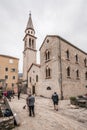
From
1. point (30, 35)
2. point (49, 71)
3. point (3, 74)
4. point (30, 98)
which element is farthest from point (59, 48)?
point (3, 74)

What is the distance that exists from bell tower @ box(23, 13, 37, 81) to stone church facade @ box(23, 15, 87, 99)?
24.8 ft

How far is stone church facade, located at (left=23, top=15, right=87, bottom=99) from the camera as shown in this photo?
2156cm

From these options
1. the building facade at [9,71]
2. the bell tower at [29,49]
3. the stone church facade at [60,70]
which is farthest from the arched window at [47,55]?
the building facade at [9,71]

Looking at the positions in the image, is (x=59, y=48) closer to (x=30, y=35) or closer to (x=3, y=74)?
(x=30, y=35)

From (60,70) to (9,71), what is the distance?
24352 millimetres

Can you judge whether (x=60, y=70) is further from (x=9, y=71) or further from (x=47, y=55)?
(x=9, y=71)

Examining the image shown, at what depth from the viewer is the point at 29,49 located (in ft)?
121

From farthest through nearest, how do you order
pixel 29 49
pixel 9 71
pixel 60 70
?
pixel 9 71 → pixel 29 49 → pixel 60 70

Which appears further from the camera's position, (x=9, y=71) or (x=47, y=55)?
(x=9, y=71)

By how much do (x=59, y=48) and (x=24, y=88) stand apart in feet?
57.5

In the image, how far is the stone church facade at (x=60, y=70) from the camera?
849 inches

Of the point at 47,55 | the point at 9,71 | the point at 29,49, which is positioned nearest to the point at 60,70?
the point at 47,55

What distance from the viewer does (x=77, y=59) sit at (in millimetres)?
25953

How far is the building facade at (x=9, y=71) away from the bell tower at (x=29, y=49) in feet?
20.8
